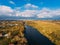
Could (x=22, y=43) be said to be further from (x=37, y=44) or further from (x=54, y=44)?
(x=54, y=44)

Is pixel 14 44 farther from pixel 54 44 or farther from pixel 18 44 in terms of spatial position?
pixel 54 44

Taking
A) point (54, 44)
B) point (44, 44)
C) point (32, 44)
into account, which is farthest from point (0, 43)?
point (54, 44)

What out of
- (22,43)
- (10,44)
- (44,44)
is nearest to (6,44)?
(10,44)

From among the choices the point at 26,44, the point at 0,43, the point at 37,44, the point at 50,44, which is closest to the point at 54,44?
the point at 50,44

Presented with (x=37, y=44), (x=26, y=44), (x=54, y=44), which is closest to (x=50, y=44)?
(x=54, y=44)

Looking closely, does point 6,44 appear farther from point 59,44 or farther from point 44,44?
point 59,44

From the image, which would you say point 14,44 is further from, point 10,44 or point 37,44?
point 37,44
